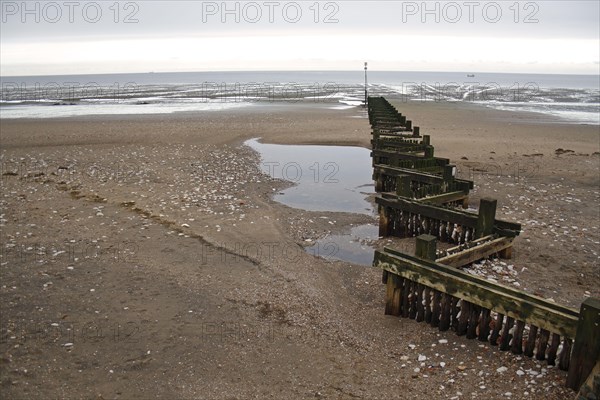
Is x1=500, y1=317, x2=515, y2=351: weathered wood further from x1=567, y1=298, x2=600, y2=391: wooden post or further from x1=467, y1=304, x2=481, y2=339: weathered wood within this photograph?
x1=567, y1=298, x2=600, y2=391: wooden post

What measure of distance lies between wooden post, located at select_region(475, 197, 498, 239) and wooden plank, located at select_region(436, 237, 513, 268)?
1.05ft

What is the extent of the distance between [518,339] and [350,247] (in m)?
5.03

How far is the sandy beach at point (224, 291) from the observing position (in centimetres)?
581

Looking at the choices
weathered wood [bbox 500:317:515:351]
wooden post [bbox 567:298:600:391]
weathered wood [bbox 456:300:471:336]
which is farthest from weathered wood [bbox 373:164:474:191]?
wooden post [bbox 567:298:600:391]

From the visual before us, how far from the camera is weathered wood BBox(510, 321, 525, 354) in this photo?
19.1 ft

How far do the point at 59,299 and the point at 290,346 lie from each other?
13.3ft

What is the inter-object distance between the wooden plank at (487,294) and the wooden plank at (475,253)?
2.42 ft

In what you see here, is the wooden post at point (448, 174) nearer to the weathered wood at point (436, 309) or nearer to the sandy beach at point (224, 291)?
the sandy beach at point (224, 291)

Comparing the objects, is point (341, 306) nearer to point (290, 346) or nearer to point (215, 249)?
point (290, 346)

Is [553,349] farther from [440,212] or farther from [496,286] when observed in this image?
[440,212]

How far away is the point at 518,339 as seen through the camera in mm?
5910

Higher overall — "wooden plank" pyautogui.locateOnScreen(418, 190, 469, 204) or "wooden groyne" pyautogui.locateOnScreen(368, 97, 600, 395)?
"wooden plank" pyautogui.locateOnScreen(418, 190, 469, 204)

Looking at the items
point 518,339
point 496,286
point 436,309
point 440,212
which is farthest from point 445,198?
point 518,339

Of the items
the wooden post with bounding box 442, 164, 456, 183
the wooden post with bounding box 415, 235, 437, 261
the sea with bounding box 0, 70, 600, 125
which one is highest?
the sea with bounding box 0, 70, 600, 125
